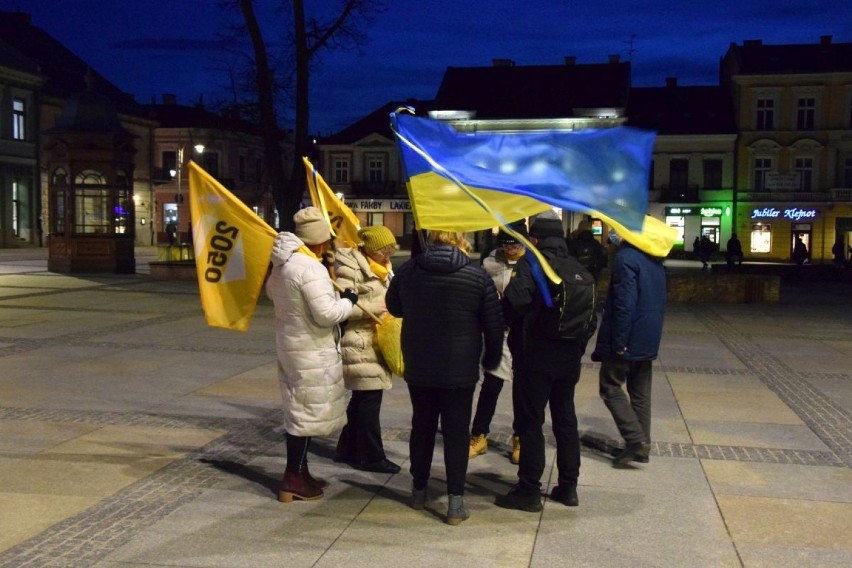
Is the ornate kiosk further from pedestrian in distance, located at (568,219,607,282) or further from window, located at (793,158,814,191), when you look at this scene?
window, located at (793,158,814,191)

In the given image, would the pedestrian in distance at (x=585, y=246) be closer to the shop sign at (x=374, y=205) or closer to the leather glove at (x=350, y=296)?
the leather glove at (x=350, y=296)

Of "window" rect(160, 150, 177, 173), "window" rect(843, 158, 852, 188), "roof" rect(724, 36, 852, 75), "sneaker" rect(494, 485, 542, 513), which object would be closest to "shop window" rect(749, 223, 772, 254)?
"window" rect(843, 158, 852, 188)

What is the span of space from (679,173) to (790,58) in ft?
30.1

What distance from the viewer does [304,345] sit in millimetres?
5859

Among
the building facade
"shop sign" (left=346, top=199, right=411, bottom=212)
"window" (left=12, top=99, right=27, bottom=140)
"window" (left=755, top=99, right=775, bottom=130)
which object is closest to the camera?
"window" (left=12, top=99, right=27, bottom=140)

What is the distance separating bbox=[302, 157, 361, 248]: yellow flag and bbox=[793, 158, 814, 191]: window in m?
51.8

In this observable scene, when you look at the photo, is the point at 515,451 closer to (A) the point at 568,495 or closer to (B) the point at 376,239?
(A) the point at 568,495

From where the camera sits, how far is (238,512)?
568cm

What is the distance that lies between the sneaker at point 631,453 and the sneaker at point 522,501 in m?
1.20

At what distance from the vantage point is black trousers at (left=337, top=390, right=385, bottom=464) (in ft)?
21.7

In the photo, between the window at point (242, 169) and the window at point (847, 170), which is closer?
the window at point (847, 170)

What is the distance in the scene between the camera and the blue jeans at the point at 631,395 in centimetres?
682

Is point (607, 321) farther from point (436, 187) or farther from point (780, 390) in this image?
point (780, 390)

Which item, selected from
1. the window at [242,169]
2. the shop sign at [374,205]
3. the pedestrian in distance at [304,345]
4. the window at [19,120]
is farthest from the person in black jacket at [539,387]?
the window at [242,169]
